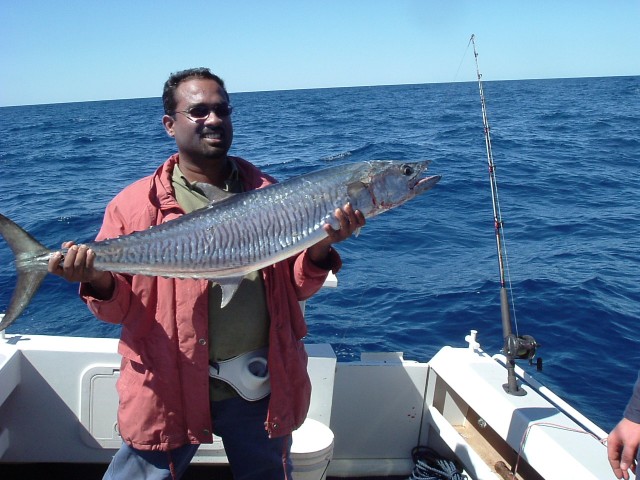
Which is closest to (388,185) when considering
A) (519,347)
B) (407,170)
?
(407,170)

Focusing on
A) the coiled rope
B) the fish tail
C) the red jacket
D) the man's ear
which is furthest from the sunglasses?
the coiled rope

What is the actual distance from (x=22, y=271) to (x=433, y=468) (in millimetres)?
2814

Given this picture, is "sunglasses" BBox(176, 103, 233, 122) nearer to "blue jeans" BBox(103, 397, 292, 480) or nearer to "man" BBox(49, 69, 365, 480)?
"man" BBox(49, 69, 365, 480)

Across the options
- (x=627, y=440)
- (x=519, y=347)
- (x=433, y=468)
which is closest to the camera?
(x=627, y=440)

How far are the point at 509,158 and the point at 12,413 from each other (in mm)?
14897

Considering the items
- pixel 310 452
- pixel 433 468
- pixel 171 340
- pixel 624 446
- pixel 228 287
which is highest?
pixel 228 287

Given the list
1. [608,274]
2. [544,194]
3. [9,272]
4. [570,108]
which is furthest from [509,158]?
[570,108]

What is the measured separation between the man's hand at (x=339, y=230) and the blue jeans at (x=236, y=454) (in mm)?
656

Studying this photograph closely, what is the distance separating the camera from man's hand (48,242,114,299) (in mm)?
2256

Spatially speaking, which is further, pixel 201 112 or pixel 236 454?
pixel 236 454

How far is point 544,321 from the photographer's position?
22.0ft

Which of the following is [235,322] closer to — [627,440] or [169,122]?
[169,122]

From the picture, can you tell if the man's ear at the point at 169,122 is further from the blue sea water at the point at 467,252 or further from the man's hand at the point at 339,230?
the blue sea water at the point at 467,252

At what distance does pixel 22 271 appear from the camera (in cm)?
239
